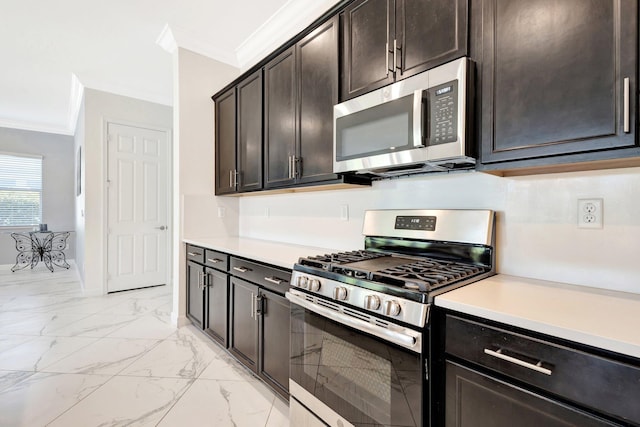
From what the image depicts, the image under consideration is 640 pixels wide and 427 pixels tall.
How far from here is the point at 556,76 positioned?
1.07 meters

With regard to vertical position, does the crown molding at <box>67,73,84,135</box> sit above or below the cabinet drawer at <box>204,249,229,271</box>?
above

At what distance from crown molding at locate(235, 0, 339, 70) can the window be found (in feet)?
18.0

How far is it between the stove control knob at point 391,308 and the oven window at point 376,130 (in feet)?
2.38

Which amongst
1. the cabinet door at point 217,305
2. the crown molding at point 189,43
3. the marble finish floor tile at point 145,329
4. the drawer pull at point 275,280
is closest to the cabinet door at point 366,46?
the drawer pull at point 275,280

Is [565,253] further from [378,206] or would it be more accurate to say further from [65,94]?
[65,94]

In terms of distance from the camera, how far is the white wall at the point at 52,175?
19.5 feet

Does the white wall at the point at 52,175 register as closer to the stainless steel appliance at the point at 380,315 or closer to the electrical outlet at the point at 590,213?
the stainless steel appliance at the point at 380,315

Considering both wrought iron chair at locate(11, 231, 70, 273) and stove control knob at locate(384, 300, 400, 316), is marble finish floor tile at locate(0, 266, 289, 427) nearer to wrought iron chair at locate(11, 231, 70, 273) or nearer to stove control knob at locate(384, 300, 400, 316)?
stove control knob at locate(384, 300, 400, 316)

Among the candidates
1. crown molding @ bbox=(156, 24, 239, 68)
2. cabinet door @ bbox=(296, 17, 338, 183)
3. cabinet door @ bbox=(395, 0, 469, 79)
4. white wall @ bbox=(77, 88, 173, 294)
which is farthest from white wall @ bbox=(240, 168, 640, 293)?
white wall @ bbox=(77, 88, 173, 294)

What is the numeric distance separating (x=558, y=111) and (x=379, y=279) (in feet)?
2.78

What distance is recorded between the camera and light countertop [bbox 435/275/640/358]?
756mm

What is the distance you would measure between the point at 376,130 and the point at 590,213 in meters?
0.95

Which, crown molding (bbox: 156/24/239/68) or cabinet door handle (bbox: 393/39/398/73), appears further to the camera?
crown molding (bbox: 156/24/239/68)

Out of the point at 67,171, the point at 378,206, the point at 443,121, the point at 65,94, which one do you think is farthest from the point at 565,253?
the point at 67,171
